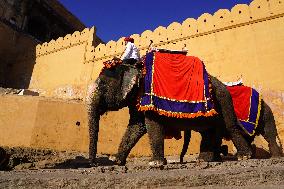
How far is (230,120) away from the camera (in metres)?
5.08

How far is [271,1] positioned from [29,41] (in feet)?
43.2

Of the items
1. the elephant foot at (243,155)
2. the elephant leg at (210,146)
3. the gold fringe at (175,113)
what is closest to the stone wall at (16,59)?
the elephant leg at (210,146)

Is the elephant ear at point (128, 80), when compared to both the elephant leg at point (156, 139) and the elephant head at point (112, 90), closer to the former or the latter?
the elephant head at point (112, 90)

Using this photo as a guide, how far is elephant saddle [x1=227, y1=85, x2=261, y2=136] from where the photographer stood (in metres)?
5.65

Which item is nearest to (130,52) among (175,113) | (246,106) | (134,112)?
(134,112)

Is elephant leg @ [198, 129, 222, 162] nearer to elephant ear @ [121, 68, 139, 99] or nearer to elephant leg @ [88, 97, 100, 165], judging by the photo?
elephant ear @ [121, 68, 139, 99]

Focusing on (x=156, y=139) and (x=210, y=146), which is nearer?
(x=156, y=139)

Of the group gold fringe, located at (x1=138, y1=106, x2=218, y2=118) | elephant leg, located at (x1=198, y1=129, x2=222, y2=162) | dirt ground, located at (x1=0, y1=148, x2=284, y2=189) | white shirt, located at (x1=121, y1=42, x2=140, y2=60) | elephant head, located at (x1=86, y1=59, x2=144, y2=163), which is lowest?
dirt ground, located at (x1=0, y1=148, x2=284, y2=189)

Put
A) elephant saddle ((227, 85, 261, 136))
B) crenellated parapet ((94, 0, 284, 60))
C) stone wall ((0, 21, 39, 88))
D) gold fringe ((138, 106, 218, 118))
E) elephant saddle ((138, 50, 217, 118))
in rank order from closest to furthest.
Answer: gold fringe ((138, 106, 218, 118))
elephant saddle ((138, 50, 217, 118))
elephant saddle ((227, 85, 261, 136))
crenellated parapet ((94, 0, 284, 60))
stone wall ((0, 21, 39, 88))

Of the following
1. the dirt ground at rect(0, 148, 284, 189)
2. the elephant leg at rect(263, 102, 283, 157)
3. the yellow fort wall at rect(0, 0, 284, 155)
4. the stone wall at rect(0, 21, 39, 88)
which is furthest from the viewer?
the stone wall at rect(0, 21, 39, 88)

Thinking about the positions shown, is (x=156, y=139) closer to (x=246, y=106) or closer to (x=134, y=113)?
(x=134, y=113)

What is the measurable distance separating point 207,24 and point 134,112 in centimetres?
748

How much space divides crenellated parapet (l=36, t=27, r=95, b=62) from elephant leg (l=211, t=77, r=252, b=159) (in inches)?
402

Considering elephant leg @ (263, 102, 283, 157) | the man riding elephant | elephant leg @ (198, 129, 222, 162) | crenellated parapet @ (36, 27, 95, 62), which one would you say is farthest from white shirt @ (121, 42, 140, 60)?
crenellated parapet @ (36, 27, 95, 62)
